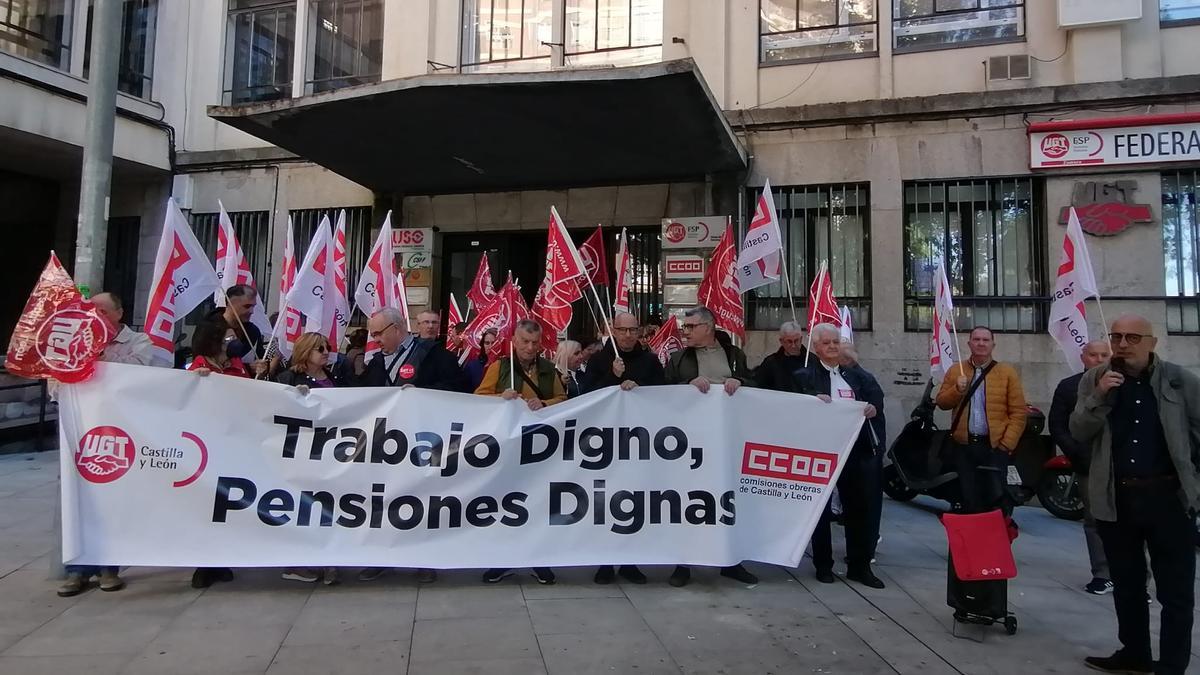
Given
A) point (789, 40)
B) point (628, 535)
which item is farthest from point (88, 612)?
point (789, 40)

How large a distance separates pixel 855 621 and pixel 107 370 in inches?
199

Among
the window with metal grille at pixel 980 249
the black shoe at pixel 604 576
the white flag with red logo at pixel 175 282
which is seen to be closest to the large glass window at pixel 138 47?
the white flag with red logo at pixel 175 282

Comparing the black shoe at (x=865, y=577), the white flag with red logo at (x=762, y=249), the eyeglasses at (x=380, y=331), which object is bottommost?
the black shoe at (x=865, y=577)

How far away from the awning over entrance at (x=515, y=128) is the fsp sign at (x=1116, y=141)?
3.81 meters

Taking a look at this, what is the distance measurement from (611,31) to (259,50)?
6.54 metres

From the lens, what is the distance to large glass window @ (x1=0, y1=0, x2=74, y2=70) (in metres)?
11.5

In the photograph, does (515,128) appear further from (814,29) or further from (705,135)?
(814,29)

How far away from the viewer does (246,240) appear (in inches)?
487

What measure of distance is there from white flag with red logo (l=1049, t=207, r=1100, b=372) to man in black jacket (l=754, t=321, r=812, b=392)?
229 cm

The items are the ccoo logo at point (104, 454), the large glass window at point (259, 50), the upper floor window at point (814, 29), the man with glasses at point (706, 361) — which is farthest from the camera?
the large glass window at point (259, 50)

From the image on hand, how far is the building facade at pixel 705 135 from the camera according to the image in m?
8.73

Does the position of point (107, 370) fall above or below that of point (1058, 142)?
below

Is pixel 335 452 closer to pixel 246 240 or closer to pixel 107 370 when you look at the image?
pixel 107 370

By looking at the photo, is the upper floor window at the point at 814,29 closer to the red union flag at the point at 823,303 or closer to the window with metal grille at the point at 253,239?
the red union flag at the point at 823,303
